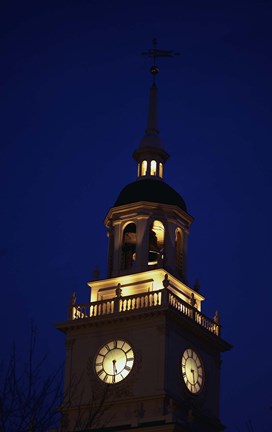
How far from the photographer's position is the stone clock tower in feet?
191

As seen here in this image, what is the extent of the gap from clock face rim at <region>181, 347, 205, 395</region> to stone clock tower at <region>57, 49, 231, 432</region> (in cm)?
5

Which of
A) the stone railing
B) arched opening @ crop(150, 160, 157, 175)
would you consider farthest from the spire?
the stone railing

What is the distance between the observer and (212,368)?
62.5 meters

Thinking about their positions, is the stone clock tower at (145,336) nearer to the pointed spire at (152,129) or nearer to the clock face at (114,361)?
the clock face at (114,361)

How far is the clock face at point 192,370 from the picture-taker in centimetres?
6006

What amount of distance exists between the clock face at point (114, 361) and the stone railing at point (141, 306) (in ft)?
5.32

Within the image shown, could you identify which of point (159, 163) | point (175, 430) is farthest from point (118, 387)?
point (159, 163)

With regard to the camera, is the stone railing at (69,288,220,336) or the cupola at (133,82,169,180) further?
the cupola at (133,82,169,180)

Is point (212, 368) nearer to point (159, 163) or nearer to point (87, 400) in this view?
point (87, 400)

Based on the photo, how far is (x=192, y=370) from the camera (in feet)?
199

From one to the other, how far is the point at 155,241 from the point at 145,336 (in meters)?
6.58

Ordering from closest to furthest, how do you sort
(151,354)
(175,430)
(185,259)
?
(175,430) → (151,354) → (185,259)

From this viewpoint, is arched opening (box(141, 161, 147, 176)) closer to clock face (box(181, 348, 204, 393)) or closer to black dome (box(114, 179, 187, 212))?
black dome (box(114, 179, 187, 212))

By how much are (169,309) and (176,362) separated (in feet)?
8.40
